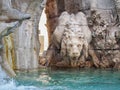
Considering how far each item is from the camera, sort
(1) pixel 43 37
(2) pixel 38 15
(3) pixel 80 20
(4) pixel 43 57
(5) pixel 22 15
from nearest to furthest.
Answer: (5) pixel 22 15 < (2) pixel 38 15 < (3) pixel 80 20 < (4) pixel 43 57 < (1) pixel 43 37

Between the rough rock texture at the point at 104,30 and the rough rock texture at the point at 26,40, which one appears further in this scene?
the rough rock texture at the point at 104,30

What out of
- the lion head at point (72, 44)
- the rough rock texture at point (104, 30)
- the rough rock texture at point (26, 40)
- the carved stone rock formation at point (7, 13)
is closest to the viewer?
the carved stone rock formation at point (7, 13)

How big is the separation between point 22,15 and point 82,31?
4.30 metres

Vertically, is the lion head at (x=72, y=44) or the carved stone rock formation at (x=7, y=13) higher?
the carved stone rock formation at (x=7, y=13)

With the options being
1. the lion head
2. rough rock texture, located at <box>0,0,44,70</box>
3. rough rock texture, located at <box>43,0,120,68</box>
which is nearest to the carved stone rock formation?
rough rock texture, located at <box>0,0,44,70</box>

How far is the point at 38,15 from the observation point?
12.0 meters

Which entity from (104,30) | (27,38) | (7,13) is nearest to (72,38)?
(104,30)

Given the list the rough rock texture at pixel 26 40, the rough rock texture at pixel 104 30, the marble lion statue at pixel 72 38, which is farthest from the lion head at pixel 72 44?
the rough rock texture at pixel 26 40

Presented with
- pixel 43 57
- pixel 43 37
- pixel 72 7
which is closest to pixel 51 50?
pixel 43 57

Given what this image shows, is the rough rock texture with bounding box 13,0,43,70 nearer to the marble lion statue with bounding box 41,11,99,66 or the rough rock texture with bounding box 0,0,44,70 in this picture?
the rough rock texture with bounding box 0,0,44,70

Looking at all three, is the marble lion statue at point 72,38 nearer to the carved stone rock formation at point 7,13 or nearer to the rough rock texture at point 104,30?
the rough rock texture at point 104,30

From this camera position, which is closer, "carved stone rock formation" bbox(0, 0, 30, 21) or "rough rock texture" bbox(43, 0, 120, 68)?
"carved stone rock formation" bbox(0, 0, 30, 21)

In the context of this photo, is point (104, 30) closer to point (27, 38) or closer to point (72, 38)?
point (72, 38)

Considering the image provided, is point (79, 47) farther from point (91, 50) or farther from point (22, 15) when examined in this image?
point (22, 15)
